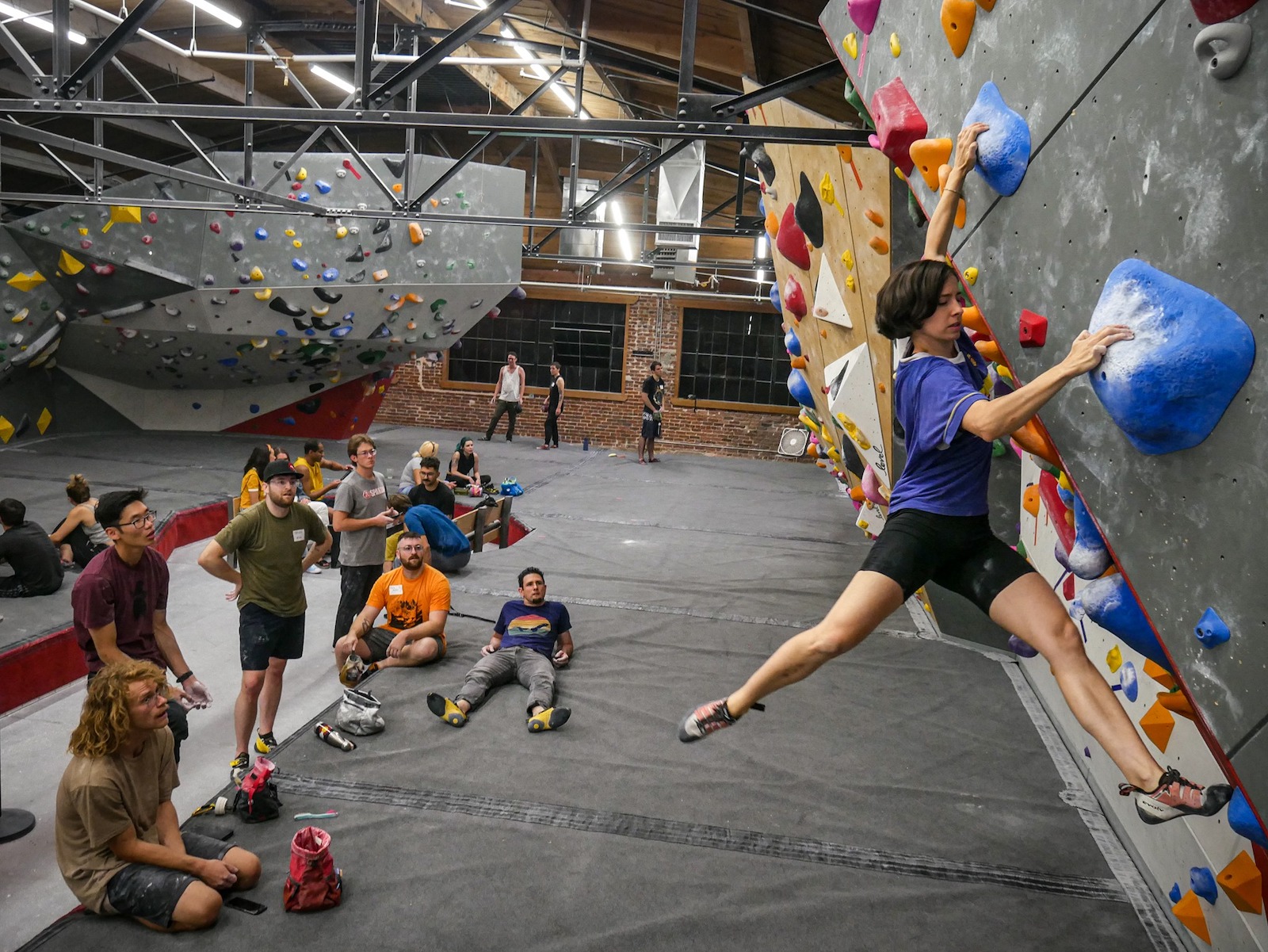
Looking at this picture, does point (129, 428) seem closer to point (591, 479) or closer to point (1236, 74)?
point (591, 479)

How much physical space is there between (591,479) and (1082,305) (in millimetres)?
9526

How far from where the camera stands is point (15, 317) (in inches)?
366

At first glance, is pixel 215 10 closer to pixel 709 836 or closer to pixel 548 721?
pixel 548 721

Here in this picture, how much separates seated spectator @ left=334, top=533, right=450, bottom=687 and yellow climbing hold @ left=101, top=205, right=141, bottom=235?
6750 millimetres

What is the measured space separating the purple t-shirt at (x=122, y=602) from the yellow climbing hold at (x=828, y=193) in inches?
112

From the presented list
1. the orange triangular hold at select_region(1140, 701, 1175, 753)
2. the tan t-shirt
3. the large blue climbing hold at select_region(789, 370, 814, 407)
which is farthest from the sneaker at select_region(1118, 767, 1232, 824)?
the large blue climbing hold at select_region(789, 370, 814, 407)

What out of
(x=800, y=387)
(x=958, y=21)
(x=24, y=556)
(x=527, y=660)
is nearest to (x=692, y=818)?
(x=527, y=660)

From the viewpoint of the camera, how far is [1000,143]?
1961 mm

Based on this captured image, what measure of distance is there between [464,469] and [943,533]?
7845 millimetres

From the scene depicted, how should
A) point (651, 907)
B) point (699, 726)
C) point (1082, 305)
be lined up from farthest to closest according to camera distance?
point (651, 907), point (699, 726), point (1082, 305)

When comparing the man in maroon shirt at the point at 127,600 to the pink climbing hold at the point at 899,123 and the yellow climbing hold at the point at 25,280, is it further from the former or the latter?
the yellow climbing hold at the point at 25,280

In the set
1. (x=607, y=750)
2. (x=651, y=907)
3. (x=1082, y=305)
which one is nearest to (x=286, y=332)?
(x=607, y=750)

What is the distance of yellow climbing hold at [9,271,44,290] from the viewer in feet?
30.4

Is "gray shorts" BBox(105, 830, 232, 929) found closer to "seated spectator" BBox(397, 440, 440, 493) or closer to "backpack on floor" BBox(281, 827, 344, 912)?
"backpack on floor" BBox(281, 827, 344, 912)
